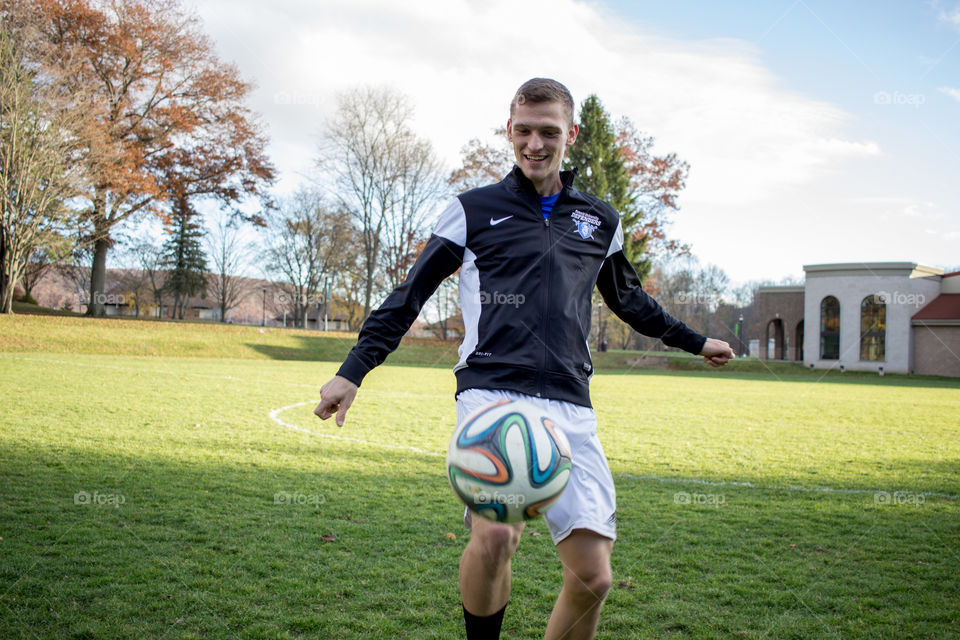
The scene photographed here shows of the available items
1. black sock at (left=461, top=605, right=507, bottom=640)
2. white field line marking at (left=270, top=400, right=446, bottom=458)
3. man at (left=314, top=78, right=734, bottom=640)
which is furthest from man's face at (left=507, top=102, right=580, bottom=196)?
white field line marking at (left=270, top=400, right=446, bottom=458)

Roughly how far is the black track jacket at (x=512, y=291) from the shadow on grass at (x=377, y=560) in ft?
5.22

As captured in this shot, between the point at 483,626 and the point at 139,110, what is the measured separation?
121ft

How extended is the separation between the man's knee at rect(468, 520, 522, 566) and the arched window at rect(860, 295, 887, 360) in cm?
4575

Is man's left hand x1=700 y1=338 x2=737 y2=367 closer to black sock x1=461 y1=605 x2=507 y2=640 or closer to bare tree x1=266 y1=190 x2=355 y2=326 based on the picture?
black sock x1=461 y1=605 x2=507 y2=640

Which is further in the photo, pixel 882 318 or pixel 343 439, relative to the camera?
pixel 882 318

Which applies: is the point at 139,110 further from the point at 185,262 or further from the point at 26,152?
the point at 185,262

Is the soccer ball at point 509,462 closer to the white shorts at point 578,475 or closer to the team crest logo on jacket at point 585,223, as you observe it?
the white shorts at point 578,475

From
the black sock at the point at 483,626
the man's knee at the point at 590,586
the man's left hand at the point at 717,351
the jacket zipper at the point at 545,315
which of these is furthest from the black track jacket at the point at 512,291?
the black sock at the point at 483,626

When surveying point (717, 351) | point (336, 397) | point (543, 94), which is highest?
point (543, 94)

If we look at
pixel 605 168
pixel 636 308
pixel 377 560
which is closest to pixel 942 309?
pixel 605 168

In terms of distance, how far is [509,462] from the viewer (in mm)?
2453

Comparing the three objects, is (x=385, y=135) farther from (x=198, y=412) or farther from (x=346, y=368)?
(x=346, y=368)

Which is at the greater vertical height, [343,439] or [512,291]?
[512,291]

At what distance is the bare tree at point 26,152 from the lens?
25.9m
